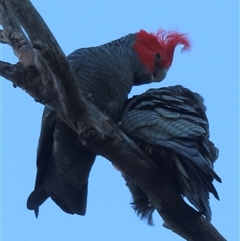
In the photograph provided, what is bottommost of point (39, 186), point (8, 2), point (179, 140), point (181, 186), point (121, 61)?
point (39, 186)

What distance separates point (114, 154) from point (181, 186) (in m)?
0.46

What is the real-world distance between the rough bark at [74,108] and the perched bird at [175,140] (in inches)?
3.5

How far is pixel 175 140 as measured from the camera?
358cm

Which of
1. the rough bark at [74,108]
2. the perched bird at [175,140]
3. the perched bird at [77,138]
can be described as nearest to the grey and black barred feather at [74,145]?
the perched bird at [77,138]

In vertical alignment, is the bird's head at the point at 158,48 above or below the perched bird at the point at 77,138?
above

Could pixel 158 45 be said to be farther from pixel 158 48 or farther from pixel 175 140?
pixel 175 140

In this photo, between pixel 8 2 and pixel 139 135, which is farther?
pixel 139 135

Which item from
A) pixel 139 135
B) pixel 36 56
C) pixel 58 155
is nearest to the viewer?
pixel 36 56

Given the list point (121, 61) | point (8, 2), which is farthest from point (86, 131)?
point (121, 61)

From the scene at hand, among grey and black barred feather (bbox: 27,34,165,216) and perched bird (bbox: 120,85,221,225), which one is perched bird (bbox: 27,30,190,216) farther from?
perched bird (bbox: 120,85,221,225)

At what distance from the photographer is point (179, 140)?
141 inches

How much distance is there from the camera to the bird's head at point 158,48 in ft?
15.3

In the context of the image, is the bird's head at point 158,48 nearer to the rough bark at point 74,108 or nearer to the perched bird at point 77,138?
the perched bird at point 77,138

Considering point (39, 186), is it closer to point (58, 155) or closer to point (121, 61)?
point (58, 155)
